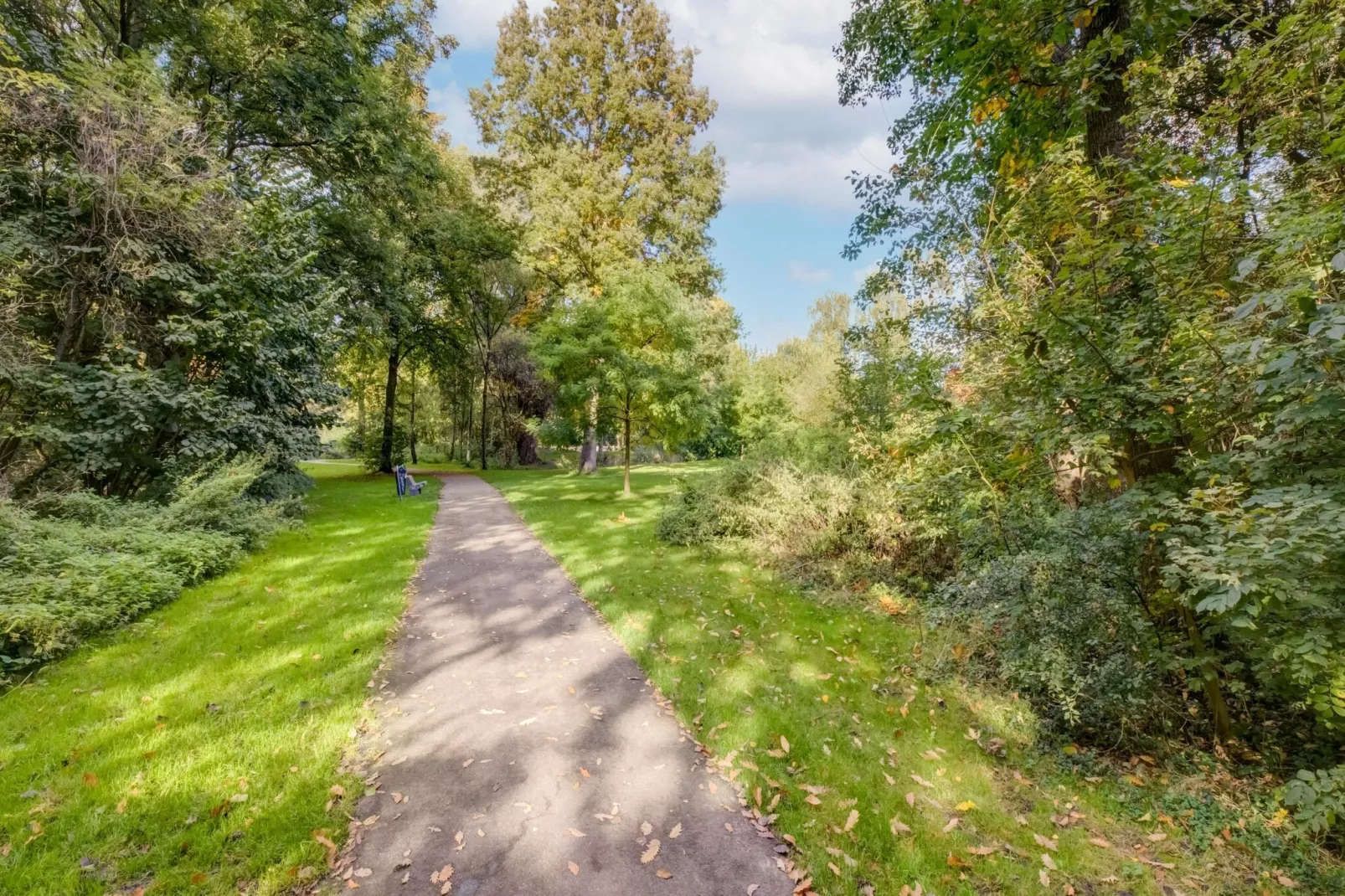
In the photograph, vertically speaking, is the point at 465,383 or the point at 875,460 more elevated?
the point at 465,383

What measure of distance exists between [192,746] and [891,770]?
16.4ft

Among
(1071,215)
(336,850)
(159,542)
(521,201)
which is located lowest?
(336,850)

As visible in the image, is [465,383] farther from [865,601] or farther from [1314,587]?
[1314,587]

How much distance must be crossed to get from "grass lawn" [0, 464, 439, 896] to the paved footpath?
389mm

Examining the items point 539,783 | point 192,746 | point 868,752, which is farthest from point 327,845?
point 868,752

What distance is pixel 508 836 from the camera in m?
3.02

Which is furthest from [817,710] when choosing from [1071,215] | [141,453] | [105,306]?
[105,306]

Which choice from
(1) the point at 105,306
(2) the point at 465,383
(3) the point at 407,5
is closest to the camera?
(1) the point at 105,306

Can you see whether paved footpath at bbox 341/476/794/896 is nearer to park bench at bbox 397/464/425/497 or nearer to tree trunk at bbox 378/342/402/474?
park bench at bbox 397/464/425/497

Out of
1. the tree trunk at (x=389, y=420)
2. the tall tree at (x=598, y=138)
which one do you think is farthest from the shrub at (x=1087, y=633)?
the tree trunk at (x=389, y=420)

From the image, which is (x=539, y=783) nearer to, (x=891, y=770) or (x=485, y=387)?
(x=891, y=770)

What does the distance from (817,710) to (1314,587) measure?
3168mm

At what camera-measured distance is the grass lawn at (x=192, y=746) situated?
8.97ft

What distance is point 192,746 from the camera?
3623 mm
